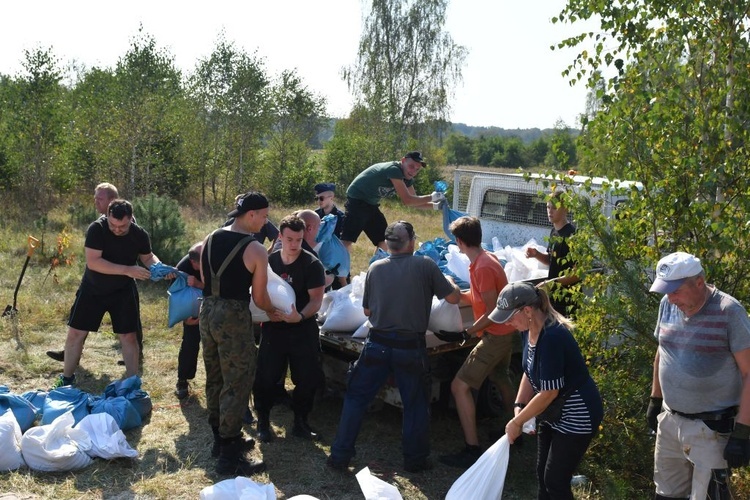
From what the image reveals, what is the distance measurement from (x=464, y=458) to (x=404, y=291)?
121 centimetres

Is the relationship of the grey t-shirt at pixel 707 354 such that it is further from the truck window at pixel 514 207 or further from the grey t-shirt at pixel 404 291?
the truck window at pixel 514 207

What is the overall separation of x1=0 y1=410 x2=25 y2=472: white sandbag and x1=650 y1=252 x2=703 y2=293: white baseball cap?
3.74 m

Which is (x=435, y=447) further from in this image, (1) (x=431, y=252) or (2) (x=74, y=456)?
(2) (x=74, y=456)

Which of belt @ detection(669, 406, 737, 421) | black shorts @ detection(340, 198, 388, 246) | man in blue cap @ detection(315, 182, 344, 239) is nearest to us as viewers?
belt @ detection(669, 406, 737, 421)

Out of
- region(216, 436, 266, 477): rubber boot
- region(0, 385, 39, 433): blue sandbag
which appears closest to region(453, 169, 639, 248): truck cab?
region(216, 436, 266, 477): rubber boot

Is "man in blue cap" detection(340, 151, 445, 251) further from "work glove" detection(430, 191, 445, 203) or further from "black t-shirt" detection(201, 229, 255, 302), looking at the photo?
"black t-shirt" detection(201, 229, 255, 302)

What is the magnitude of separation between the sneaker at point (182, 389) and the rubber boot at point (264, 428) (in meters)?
1.06

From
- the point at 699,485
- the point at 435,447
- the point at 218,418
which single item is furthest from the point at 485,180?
the point at 699,485

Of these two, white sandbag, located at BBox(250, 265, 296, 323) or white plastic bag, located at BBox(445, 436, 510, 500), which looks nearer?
white plastic bag, located at BBox(445, 436, 510, 500)

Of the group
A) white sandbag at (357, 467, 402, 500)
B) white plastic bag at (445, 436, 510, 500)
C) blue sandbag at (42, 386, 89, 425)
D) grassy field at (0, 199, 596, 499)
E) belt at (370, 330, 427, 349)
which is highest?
belt at (370, 330, 427, 349)

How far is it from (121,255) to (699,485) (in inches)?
170

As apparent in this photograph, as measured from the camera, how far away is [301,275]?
4.98m

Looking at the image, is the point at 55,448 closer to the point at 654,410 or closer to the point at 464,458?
the point at 464,458

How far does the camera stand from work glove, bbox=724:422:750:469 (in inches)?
124
